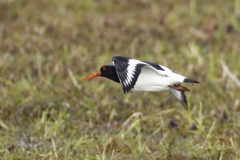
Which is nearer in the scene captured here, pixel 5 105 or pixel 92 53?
pixel 5 105

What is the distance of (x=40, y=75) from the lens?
7730 millimetres

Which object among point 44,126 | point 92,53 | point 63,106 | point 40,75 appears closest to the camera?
point 44,126

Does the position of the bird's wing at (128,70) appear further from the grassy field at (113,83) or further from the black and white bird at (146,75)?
the grassy field at (113,83)

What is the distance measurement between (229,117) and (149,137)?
986 millimetres

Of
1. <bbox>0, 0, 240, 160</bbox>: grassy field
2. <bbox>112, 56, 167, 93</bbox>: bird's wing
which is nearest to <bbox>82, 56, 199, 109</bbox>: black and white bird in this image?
<bbox>112, 56, 167, 93</bbox>: bird's wing

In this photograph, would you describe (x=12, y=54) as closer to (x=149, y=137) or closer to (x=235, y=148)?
(x=149, y=137)

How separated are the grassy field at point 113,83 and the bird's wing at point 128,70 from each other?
2.24 ft

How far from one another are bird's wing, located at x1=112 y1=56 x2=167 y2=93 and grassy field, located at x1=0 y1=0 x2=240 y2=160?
68cm

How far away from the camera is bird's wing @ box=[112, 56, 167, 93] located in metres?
5.16

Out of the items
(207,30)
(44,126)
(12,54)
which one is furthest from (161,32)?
(44,126)

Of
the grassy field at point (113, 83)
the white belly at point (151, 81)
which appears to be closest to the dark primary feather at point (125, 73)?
the white belly at point (151, 81)

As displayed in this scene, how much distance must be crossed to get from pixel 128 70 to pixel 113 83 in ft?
7.63

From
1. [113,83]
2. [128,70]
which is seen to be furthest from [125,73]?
[113,83]

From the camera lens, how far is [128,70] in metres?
5.29
